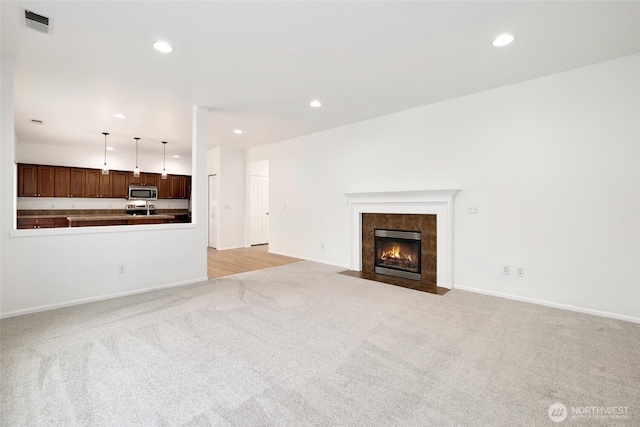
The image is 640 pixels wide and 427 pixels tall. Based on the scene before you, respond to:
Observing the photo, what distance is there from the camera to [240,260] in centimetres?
624

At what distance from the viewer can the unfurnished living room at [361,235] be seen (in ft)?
6.28

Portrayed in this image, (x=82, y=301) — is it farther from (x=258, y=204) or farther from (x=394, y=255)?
(x=258, y=204)

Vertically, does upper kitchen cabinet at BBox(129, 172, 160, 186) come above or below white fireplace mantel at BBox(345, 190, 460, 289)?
above

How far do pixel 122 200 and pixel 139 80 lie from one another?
6.25 m

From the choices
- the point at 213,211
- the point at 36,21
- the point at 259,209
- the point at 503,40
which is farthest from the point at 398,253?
the point at 213,211

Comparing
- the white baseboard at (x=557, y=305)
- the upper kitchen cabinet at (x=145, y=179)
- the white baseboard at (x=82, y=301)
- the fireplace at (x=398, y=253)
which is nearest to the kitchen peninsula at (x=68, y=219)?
the upper kitchen cabinet at (x=145, y=179)

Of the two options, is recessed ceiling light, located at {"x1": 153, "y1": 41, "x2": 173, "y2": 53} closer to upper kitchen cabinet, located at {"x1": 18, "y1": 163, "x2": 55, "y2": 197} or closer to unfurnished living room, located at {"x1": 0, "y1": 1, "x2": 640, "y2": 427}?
unfurnished living room, located at {"x1": 0, "y1": 1, "x2": 640, "y2": 427}

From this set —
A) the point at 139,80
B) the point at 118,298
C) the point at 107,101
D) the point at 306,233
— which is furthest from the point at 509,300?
the point at 107,101

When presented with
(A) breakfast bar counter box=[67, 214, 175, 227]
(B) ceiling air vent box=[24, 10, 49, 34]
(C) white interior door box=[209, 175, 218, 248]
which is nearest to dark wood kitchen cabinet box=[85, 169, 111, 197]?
(A) breakfast bar counter box=[67, 214, 175, 227]

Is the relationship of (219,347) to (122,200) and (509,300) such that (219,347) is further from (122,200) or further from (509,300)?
(122,200)

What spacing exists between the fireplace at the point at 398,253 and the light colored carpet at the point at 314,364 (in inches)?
44.8

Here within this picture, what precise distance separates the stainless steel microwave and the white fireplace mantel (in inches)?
256

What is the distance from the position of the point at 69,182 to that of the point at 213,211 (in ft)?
11.8

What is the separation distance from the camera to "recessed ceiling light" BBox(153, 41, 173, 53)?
2.74m
